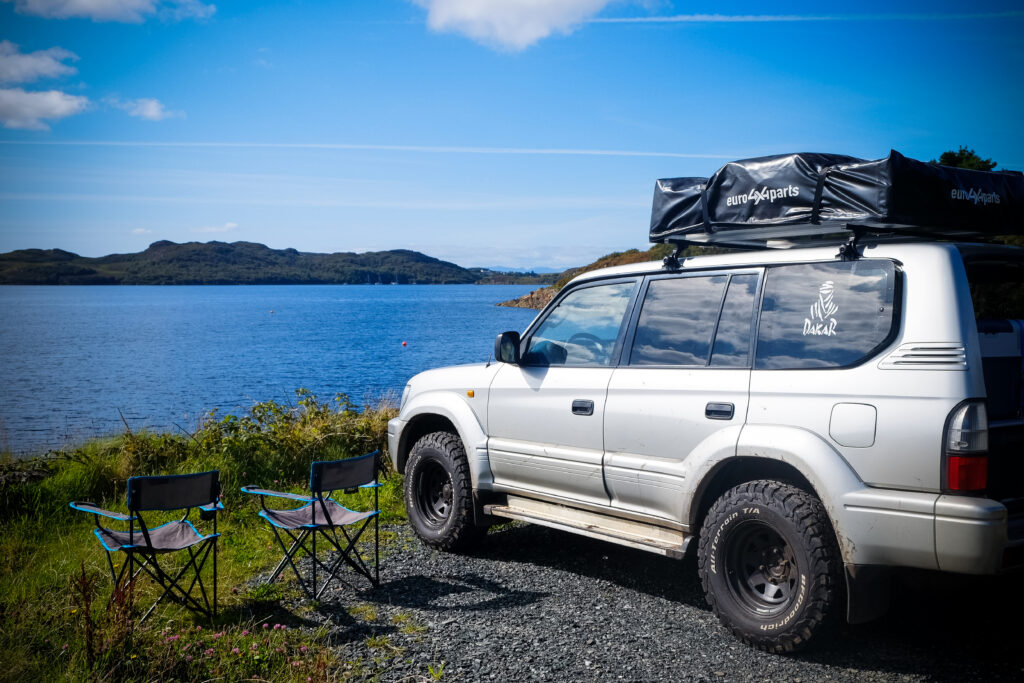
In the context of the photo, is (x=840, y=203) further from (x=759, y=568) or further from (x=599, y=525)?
(x=599, y=525)

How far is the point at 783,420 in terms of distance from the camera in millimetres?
4406

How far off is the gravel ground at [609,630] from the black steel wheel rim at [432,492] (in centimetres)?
55

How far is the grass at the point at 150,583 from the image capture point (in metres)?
4.30

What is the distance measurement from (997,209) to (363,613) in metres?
4.63

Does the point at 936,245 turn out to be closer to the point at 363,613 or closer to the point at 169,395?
the point at 363,613

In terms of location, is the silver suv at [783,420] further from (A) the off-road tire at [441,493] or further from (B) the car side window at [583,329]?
(A) the off-road tire at [441,493]

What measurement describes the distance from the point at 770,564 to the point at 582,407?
1.57 metres

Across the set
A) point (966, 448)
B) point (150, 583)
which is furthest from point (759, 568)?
point (150, 583)

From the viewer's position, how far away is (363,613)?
17.5 feet

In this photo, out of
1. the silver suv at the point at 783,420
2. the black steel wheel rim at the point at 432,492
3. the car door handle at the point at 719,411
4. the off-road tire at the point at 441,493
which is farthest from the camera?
the black steel wheel rim at the point at 432,492

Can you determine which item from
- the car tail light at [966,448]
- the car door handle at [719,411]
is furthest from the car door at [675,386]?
the car tail light at [966,448]

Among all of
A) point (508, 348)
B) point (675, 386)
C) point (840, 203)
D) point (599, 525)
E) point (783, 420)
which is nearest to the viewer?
point (783, 420)

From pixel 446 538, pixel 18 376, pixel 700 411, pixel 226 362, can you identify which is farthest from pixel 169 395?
pixel 700 411

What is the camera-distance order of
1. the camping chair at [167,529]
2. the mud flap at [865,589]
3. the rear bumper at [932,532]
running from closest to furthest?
the rear bumper at [932,532] < the mud flap at [865,589] < the camping chair at [167,529]
